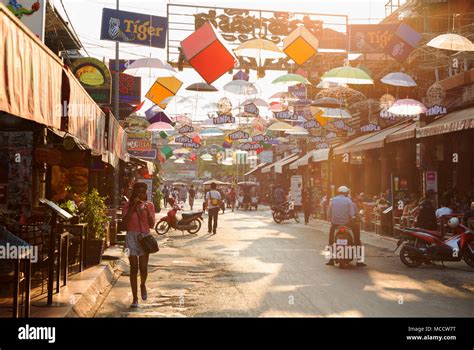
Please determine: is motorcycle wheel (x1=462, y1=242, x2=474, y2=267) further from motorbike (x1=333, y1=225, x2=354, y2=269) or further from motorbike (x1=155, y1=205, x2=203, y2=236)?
motorbike (x1=155, y1=205, x2=203, y2=236)

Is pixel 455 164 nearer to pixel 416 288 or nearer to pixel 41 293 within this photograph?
pixel 416 288

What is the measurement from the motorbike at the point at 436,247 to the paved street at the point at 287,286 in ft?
0.87

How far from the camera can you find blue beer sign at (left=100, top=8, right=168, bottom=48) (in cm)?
1992

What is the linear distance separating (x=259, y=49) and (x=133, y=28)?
4391mm

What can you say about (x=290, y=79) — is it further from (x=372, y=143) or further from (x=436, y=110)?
(x=436, y=110)

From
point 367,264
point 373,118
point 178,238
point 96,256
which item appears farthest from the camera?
point 373,118

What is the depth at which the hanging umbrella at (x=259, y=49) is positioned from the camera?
1950 cm

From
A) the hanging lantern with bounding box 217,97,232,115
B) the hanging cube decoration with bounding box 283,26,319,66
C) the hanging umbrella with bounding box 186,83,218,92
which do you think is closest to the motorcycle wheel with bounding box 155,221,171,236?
the hanging umbrella with bounding box 186,83,218,92

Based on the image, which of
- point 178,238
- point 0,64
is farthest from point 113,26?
point 0,64

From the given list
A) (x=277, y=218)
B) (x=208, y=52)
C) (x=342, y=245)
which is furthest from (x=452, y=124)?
(x=277, y=218)

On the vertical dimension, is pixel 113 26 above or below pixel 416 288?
above

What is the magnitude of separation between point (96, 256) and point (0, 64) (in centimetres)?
841

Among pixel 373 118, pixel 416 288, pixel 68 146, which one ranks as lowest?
pixel 416 288

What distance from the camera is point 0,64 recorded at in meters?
5.35
